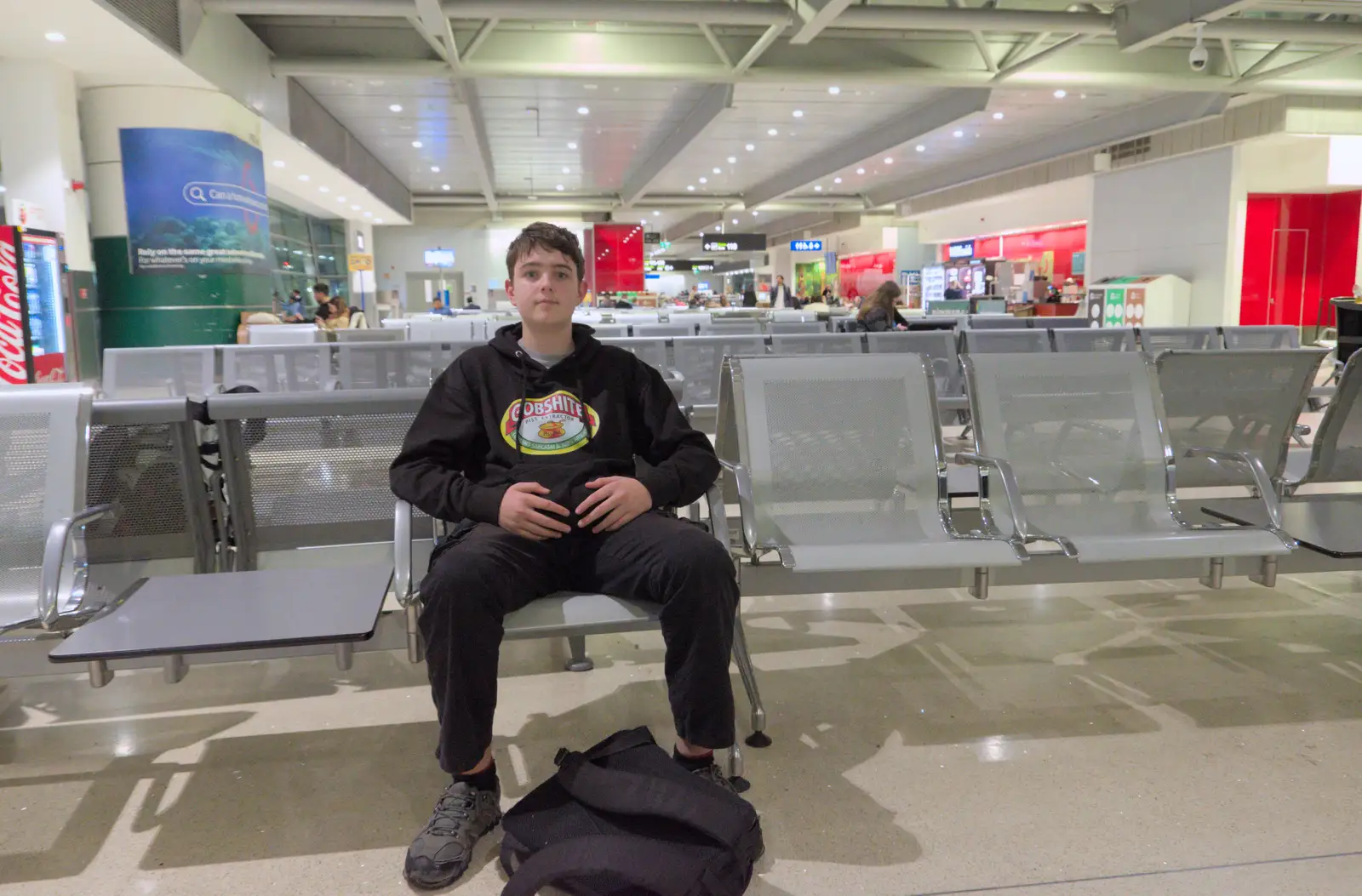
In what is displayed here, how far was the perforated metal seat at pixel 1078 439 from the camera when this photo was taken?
2.91 meters

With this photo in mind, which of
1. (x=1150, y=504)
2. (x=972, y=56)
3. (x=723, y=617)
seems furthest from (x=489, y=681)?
(x=972, y=56)

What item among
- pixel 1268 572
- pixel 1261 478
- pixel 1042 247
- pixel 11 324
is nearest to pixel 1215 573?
pixel 1268 572

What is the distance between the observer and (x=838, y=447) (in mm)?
2826

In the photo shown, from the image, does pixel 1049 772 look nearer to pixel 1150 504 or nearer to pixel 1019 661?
pixel 1019 661

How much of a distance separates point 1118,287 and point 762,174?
9179 mm

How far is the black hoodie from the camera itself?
220 centimetres

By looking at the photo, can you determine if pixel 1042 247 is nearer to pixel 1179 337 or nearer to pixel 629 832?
pixel 1179 337

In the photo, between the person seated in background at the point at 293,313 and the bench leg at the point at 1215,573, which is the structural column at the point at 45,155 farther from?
the bench leg at the point at 1215,573

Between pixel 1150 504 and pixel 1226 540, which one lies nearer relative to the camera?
pixel 1226 540

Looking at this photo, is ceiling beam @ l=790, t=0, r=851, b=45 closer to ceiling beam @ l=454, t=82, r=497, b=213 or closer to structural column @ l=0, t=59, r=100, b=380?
ceiling beam @ l=454, t=82, r=497, b=213

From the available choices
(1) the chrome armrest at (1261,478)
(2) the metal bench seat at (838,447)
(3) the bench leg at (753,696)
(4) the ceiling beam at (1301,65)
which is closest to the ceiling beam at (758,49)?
Answer: (4) the ceiling beam at (1301,65)

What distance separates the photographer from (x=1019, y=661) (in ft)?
9.84

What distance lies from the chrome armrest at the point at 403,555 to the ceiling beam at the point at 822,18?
26.3 feet

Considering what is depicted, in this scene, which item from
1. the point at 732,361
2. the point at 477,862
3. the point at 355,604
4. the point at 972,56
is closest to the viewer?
the point at 477,862
